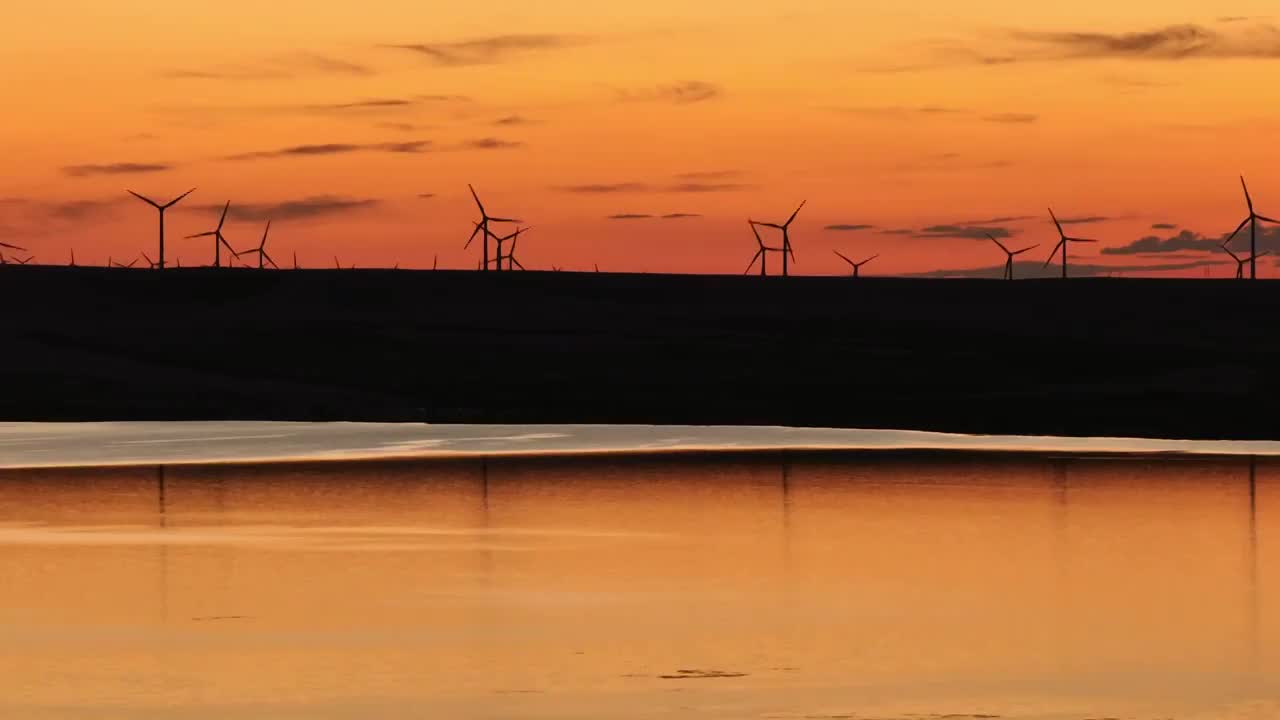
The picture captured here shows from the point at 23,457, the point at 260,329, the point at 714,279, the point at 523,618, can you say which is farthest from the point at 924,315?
the point at 523,618

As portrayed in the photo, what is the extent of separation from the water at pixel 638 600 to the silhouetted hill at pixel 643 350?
3170 centimetres

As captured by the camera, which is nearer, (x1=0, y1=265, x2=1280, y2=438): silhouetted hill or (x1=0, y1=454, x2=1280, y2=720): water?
(x1=0, y1=454, x2=1280, y2=720): water

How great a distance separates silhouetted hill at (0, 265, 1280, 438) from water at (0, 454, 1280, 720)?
31.7m

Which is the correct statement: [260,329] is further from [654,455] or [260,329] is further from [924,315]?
[654,455]

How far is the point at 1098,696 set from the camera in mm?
19125

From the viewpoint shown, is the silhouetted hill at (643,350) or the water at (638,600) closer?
the water at (638,600)

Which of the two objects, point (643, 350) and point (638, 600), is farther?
point (643, 350)

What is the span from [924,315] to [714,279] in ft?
85.6

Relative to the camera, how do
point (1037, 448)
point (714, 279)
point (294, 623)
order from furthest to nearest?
point (714, 279)
point (1037, 448)
point (294, 623)

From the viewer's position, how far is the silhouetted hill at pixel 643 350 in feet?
284

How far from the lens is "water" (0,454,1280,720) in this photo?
63.1 feet

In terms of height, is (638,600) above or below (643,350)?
below

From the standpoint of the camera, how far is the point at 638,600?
83.4ft

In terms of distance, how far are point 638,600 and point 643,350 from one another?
95.6 metres
